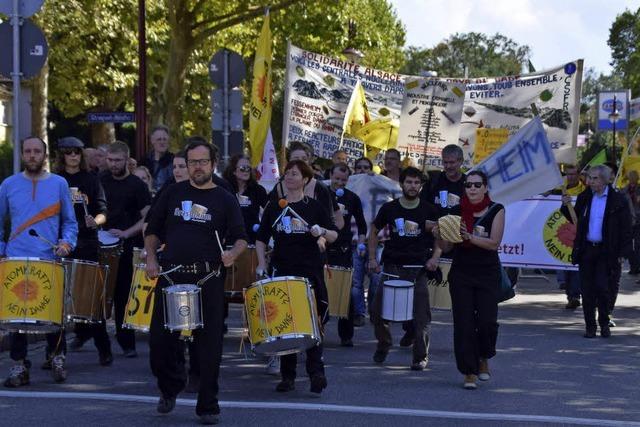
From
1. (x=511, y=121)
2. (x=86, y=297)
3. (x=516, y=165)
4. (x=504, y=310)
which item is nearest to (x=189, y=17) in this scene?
(x=511, y=121)

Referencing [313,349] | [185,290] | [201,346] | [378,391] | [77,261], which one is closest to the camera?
[185,290]

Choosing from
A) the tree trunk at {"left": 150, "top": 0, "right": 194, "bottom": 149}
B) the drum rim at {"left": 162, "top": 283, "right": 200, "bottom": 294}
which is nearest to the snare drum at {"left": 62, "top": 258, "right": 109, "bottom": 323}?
the drum rim at {"left": 162, "top": 283, "right": 200, "bottom": 294}

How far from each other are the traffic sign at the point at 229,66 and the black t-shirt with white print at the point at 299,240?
396 inches

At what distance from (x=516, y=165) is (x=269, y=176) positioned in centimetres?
967

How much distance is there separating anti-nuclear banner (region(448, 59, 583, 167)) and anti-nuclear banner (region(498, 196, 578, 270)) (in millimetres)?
1067

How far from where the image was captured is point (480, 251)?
35.1 feet

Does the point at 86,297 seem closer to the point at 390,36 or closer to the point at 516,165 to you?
the point at 516,165

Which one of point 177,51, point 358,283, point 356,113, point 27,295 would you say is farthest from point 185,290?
point 177,51

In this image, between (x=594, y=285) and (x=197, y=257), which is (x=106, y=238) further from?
(x=594, y=285)

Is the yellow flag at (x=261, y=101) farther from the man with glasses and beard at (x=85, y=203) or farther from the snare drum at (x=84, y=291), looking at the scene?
the snare drum at (x=84, y=291)

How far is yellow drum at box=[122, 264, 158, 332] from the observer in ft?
35.5

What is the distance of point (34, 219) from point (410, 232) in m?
3.42

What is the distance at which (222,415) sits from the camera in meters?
9.13

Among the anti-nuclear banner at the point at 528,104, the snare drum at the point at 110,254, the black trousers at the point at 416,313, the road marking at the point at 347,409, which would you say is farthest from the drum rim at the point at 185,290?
the anti-nuclear banner at the point at 528,104
